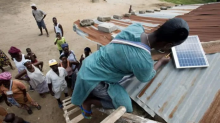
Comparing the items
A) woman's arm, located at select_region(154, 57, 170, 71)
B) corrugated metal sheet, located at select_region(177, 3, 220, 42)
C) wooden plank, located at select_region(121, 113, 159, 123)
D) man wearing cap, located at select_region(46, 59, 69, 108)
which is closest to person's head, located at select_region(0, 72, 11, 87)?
man wearing cap, located at select_region(46, 59, 69, 108)

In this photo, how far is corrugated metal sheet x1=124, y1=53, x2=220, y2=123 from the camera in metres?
1.91

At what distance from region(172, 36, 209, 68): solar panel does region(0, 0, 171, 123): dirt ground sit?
368 cm

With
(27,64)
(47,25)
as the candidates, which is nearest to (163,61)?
(27,64)

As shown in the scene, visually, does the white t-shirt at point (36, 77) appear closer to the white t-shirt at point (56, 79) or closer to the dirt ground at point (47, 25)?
the white t-shirt at point (56, 79)

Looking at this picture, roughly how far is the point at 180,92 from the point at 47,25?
11310 millimetres

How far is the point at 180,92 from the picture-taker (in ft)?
6.91

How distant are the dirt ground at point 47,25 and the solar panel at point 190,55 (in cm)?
368

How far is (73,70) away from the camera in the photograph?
442cm

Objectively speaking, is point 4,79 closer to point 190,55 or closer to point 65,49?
point 65,49

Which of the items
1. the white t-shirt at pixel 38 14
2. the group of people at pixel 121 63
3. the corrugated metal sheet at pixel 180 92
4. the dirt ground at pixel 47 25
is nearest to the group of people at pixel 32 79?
the dirt ground at pixel 47 25

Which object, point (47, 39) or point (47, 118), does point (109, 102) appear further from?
point (47, 39)

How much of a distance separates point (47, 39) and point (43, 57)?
7.28 ft

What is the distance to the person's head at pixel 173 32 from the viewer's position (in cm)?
146

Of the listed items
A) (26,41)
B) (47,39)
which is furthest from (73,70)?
(26,41)
